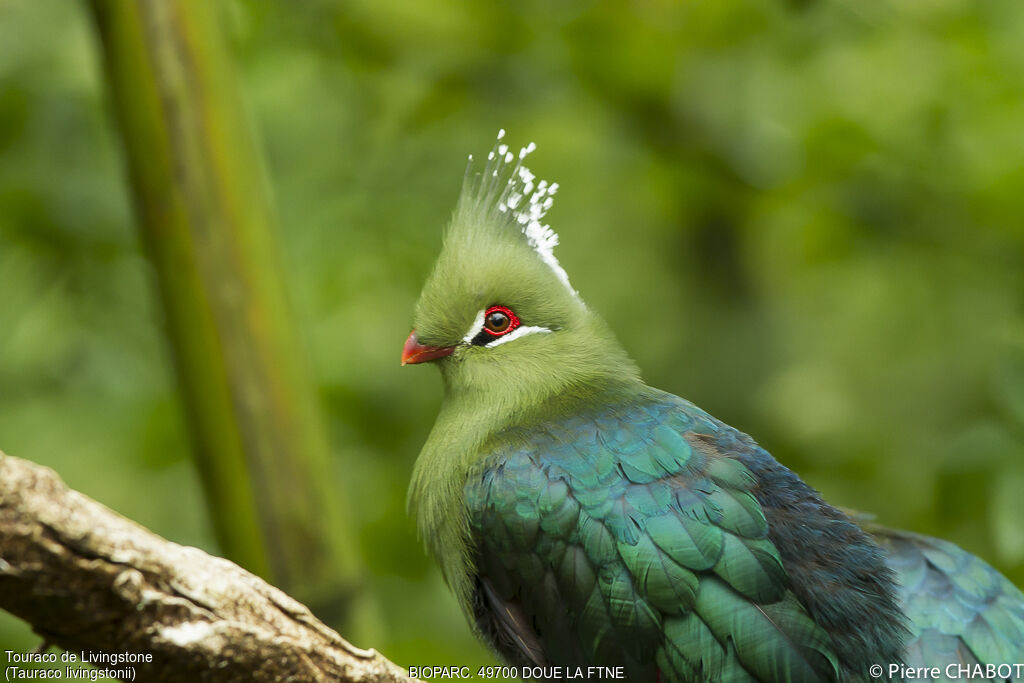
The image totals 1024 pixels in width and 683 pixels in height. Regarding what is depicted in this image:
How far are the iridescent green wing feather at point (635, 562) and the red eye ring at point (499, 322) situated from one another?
484 mm

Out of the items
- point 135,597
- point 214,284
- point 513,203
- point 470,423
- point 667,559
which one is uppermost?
point 513,203

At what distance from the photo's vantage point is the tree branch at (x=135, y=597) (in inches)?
54.2

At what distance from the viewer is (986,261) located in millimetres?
3988

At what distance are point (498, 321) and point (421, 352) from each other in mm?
261

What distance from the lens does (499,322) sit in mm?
2992

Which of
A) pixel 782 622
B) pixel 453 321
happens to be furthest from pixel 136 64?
pixel 782 622

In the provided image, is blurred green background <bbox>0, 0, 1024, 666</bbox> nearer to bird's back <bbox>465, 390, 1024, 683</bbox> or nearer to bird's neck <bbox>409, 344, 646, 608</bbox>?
bird's neck <bbox>409, 344, 646, 608</bbox>

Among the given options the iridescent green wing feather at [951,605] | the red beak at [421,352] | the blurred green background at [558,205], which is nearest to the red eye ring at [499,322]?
the red beak at [421,352]

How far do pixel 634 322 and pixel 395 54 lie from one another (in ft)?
5.83

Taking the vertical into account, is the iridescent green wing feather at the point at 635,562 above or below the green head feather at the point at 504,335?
below

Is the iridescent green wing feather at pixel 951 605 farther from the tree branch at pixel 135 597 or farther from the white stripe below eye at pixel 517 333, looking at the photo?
the tree branch at pixel 135 597

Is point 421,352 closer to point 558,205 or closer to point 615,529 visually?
point 615,529

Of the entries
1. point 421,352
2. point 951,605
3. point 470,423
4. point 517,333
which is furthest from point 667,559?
point 951,605

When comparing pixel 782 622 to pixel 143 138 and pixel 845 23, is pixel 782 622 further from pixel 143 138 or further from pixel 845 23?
pixel 845 23
